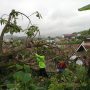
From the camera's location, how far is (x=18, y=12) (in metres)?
5.93

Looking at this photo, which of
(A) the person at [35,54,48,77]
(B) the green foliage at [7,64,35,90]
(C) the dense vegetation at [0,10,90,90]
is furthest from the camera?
(A) the person at [35,54,48,77]

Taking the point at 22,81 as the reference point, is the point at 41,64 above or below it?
below

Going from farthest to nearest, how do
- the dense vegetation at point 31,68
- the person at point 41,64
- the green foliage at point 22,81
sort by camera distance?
the person at point 41,64, the green foliage at point 22,81, the dense vegetation at point 31,68

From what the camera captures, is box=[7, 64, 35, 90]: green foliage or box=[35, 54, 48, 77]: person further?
box=[35, 54, 48, 77]: person

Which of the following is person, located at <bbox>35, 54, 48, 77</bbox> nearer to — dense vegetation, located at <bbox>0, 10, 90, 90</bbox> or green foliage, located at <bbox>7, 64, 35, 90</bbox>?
dense vegetation, located at <bbox>0, 10, 90, 90</bbox>

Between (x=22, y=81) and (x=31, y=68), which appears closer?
(x=22, y=81)

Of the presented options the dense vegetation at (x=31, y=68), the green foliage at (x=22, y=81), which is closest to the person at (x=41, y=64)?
the dense vegetation at (x=31, y=68)

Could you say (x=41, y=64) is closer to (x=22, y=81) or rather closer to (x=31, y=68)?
(x=31, y=68)

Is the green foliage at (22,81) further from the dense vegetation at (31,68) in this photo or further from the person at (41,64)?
the person at (41,64)

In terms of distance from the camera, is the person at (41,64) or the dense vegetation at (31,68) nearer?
the dense vegetation at (31,68)

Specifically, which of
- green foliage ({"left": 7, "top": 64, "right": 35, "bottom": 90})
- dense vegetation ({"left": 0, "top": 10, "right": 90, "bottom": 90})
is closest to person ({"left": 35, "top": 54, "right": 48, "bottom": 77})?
dense vegetation ({"left": 0, "top": 10, "right": 90, "bottom": 90})

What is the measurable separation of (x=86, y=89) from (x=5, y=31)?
3150 mm

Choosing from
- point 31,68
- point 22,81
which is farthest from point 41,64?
point 22,81

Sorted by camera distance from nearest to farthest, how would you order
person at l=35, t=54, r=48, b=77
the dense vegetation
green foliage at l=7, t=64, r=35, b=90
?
the dense vegetation → green foliage at l=7, t=64, r=35, b=90 → person at l=35, t=54, r=48, b=77
